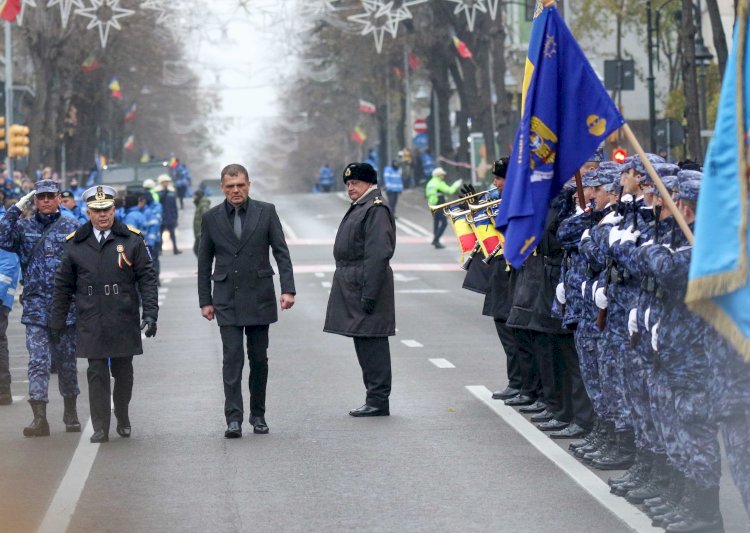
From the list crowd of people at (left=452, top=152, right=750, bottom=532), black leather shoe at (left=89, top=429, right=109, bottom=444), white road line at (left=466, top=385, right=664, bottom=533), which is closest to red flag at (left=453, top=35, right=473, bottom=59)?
white road line at (left=466, top=385, right=664, bottom=533)

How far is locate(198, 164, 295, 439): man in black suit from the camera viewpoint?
40.6ft

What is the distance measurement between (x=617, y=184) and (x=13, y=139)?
34434 mm

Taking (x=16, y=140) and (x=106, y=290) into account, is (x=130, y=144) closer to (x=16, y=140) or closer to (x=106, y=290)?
(x=16, y=140)

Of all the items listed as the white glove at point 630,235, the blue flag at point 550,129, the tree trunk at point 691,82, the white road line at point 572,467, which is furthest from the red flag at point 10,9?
the white glove at point 630,235

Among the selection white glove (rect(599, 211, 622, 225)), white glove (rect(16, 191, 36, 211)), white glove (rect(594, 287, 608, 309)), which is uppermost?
white glove (rect(16, 191, 36, 211))

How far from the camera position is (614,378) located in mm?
9992

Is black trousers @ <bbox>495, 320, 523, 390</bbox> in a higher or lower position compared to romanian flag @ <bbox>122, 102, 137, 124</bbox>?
lower

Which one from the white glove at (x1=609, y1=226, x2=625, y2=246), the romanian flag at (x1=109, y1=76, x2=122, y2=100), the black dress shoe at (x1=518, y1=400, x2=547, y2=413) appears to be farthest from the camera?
the romanian flag at (x1=109, y1=76, x2=122, y2=100)

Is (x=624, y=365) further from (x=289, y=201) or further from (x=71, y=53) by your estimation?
(x=289, y=201)

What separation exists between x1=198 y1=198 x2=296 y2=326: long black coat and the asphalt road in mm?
829

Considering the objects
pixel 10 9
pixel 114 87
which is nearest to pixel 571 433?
pixel 10 9

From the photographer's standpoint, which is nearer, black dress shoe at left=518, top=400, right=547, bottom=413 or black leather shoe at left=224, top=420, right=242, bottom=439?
black leather shoe at left=224, top=420, right=242, bottom=439

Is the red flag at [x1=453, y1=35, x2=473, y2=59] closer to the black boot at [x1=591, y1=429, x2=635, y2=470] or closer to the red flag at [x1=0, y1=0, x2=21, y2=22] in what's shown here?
the red flag at [x1=0, y1=0, x2=21, y2=22]

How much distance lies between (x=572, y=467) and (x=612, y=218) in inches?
63.8
